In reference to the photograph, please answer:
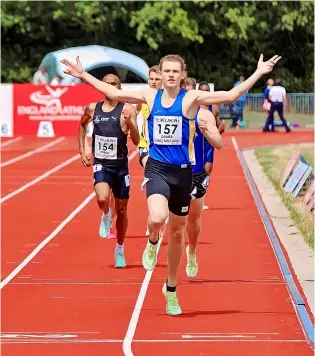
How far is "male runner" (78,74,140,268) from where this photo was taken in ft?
45.5

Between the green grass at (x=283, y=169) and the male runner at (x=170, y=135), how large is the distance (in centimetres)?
508

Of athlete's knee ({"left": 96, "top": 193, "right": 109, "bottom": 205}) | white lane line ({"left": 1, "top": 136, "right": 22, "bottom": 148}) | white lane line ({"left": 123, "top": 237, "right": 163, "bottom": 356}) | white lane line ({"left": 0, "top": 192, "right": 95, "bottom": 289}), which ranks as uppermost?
white lane line ({"left": 1, "top": 136, "right": 22, "bottom": 148})

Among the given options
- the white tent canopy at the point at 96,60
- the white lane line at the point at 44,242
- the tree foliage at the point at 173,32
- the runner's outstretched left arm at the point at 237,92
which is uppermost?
the tree foliage at the point at 173,32

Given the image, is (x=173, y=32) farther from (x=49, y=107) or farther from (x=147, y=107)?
(x=147, y=107)

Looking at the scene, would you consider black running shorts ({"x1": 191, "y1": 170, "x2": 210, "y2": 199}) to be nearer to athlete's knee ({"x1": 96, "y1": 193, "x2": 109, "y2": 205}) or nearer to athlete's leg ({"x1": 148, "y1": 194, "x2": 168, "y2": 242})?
athlete's knee ({"x1": 96, "y1": 193, "x2": 109, "y2": 205})

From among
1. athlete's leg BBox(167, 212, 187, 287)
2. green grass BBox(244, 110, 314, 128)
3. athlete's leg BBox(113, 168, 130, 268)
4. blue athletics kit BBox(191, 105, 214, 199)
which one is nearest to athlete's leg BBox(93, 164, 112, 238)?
athlete's leg BBox(113, 168, 130, 268)

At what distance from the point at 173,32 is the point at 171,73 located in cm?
4235

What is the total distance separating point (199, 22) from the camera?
5388cm

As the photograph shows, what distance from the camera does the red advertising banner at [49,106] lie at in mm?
39719

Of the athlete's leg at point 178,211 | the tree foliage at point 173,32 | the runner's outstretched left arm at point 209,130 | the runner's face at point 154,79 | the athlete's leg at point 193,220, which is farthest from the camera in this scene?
the tree foliage at point 173,32

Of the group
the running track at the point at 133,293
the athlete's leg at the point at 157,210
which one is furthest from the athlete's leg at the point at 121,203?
the athlete's leg at the point at 157,210

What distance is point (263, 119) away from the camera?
155 feet

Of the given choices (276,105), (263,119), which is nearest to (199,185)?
(276,105)

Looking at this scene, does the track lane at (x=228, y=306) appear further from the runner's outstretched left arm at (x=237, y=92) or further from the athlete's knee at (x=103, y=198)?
the runner's outstretched left arm at (x=237, y=92)
